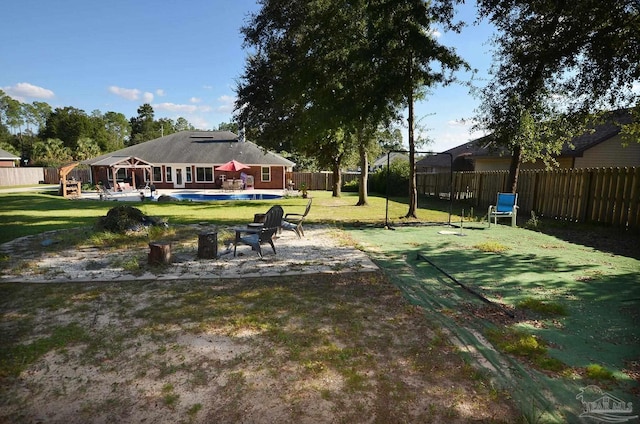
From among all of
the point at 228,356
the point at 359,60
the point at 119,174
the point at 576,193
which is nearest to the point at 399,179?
the point at 576,193

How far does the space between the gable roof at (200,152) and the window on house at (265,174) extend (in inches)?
26.9

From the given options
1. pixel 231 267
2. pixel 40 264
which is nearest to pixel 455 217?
pixel 231 267

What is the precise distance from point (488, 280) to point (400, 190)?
2131 cm

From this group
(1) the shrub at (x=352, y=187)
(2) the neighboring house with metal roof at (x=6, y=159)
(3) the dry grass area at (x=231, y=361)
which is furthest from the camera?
(2) the neighboring house with metal roof at (x=6, y=159)

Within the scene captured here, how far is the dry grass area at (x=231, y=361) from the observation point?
9.00 ft

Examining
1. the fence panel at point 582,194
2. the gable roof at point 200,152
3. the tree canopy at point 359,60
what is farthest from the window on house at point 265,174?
the fence panel at point 582,194

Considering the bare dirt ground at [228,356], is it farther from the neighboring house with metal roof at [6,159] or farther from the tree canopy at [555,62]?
the neighboring house with metal roof at [6,159]

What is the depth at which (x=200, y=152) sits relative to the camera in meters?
33.5

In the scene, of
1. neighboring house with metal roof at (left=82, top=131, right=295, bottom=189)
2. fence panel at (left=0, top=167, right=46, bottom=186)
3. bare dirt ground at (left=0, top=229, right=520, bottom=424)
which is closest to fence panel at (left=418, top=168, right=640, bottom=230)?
bare dirt ground at (left=0, top=229, right=520, bottom=424)

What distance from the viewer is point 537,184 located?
45.6 feet

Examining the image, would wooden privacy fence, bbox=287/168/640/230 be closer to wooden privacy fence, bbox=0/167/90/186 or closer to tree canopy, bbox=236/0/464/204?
tree canopy, bbox=236/0/464/204

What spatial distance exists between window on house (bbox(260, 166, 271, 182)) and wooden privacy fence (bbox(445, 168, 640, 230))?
69.0ft

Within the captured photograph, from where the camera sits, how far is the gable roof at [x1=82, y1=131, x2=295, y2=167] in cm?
3241

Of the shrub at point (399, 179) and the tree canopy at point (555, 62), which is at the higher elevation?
the tree canopy at point (555, 62)
